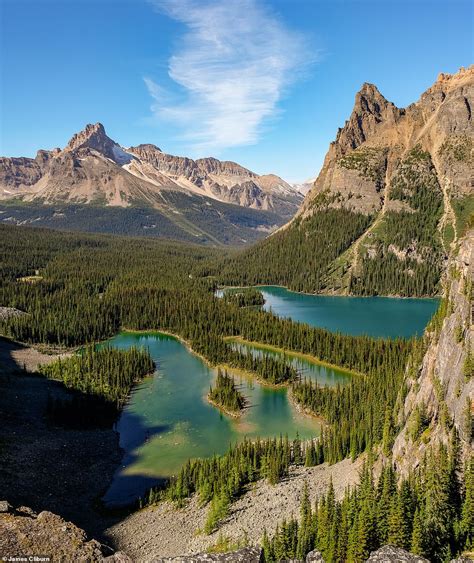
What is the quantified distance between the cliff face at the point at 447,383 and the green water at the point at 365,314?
7789 cm

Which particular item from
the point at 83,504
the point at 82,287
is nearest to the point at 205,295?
the point at 82,287

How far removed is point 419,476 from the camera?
37.4 metres

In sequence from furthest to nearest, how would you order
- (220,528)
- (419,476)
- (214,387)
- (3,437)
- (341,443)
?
1. (214,387)
2. (3,437)
3. (341,443)
4. (220,528)
5. (419,476)

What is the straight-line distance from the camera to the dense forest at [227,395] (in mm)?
81312

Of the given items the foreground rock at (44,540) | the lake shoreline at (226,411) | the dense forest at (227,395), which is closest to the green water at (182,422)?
the lake shoreline at (226,411)

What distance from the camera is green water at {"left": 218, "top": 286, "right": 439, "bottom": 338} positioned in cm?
13625

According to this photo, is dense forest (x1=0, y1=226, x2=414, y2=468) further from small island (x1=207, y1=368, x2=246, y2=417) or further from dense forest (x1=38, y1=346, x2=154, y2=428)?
dense forest (x1=38, y1=346, x2=154, y2=428)

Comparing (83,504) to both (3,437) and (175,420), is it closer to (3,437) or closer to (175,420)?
(3,437)

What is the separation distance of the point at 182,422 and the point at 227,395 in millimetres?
10509

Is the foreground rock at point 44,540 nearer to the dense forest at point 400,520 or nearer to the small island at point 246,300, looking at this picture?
the dense forest at point 400,520

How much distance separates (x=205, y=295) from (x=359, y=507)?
5593 inches

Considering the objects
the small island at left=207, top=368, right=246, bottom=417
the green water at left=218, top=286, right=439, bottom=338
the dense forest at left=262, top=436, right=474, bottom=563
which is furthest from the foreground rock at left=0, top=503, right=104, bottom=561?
the green water at left=218, top=286, right=439, bottom=338

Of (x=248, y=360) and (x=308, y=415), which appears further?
(x=248, y=360)

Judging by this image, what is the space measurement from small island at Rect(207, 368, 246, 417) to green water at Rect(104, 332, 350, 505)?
1457 mm
